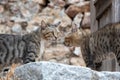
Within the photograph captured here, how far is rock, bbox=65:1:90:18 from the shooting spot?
13727 mm

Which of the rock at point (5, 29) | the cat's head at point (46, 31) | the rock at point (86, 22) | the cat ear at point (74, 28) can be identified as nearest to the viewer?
the cat's head at point (46, 31)

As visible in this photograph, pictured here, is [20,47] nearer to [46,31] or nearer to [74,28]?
[46,31]

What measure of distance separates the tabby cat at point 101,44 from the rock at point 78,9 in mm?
6419

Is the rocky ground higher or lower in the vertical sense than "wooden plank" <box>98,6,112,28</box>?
lower

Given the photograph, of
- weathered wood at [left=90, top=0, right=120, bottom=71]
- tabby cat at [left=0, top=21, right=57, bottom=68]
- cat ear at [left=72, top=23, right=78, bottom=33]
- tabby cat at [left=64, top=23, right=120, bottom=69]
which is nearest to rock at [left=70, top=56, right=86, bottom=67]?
cat ear at [left=72, top=23, right=78, bottom=33]

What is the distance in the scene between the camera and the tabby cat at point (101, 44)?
6.33 metres

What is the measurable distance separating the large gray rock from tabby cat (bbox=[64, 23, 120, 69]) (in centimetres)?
340

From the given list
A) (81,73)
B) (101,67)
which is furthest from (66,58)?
(81,73)

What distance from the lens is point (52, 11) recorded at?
14031 mm

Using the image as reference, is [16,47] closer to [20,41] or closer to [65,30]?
[20,41]

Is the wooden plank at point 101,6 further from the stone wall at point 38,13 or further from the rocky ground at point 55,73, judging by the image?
the stone wall at point 38,13

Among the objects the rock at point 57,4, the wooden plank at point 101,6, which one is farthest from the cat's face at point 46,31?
the rock at point 57,4

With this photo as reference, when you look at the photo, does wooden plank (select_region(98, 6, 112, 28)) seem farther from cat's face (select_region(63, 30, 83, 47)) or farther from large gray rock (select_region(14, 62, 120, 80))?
cat's face (select_region(63, 30, 83, 47))

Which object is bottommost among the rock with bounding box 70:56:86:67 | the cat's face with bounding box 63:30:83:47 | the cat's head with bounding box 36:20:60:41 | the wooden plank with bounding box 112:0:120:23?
the rock with bounding box 70:56:86:67
